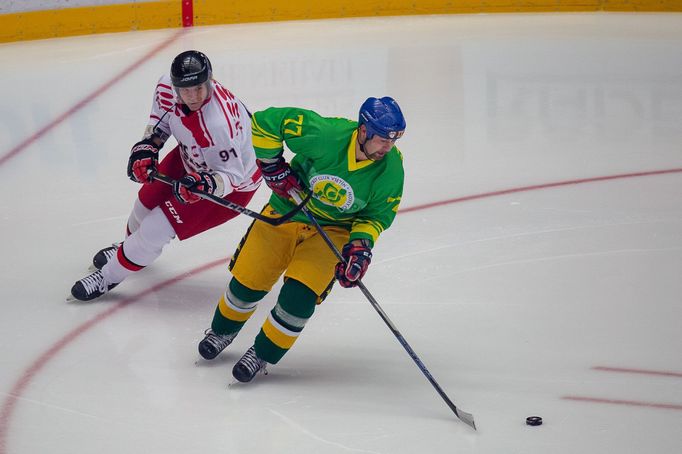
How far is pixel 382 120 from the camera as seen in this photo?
3285mm

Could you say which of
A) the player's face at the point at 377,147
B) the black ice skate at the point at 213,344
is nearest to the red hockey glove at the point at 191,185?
the black ice skate at the point at 213,344

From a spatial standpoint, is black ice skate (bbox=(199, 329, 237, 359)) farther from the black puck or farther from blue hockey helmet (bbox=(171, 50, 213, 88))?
the black puck

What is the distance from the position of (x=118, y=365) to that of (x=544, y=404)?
149 cm

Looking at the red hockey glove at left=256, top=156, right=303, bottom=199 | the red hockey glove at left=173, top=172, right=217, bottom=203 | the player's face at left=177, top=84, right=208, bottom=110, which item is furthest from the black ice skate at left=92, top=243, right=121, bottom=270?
the red hockey glove at left=256, top=156, right=303, bottom=199

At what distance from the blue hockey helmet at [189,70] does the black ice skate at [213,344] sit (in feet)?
2.98

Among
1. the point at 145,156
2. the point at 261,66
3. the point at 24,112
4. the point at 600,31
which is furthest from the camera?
the point at 600,31

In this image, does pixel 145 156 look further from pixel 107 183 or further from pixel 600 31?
pixel 600 31

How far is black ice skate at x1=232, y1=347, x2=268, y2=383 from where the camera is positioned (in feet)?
Result: 11.6

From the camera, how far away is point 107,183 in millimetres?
5773

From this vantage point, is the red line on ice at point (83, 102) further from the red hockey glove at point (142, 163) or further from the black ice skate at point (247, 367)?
the black ice skate at point (247, 367)

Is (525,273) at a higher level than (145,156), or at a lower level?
lower

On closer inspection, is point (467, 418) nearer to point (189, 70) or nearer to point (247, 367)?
point (247, 367)

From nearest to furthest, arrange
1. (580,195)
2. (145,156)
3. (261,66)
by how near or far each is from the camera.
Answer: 1. (145,156)
2. (580,195)
3. (261,66)

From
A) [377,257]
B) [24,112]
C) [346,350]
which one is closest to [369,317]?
[346,350]
